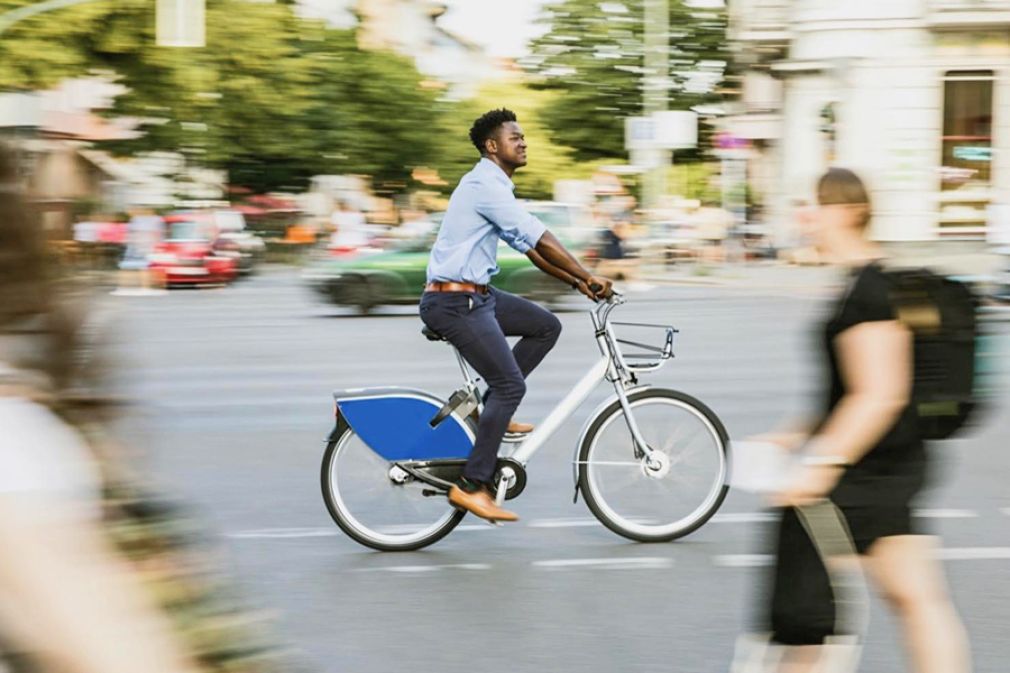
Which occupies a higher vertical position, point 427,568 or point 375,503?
point 375,503

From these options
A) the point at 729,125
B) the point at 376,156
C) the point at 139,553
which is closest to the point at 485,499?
the point at 139,553

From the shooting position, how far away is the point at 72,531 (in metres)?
1.81

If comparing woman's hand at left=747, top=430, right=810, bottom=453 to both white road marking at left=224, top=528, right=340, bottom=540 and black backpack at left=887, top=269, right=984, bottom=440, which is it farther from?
white road marking at left=224, top=528, right=340, bottom=540

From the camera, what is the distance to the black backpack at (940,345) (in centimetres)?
378

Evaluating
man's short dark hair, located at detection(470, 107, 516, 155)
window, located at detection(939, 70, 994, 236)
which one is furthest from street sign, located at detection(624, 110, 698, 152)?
man's short dark hair, located at detection(470, 107, 516, 155)

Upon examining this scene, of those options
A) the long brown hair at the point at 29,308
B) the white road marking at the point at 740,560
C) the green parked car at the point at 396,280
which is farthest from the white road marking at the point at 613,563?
the green parked car at the point at 396,280

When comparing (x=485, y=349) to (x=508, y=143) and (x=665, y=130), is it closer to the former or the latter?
(x=508, y=143)

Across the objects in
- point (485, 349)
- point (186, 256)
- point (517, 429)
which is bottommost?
point (186, 256)

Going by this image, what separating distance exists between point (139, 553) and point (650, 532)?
16.0ft

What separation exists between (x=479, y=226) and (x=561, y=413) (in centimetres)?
87

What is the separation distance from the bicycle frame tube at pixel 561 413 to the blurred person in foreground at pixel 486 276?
0.17 metres

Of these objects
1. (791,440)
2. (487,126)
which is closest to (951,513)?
(487,126)

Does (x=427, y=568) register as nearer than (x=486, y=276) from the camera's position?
Yes

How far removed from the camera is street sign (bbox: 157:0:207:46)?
855 inches
